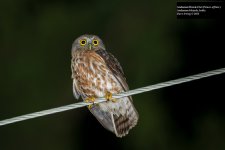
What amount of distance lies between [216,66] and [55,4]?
4.47 m

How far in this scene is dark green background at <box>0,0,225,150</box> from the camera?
34.7 feet

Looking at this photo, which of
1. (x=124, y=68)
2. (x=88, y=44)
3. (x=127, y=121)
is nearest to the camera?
(x=127, y=121)

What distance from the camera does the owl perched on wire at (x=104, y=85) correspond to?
18.5 ft

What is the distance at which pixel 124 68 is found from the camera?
10.8 meters

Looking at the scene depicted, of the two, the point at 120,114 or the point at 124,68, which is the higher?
the point at 124,68

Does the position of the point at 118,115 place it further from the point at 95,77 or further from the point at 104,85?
the point at 95,77

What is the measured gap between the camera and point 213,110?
11.9 metres

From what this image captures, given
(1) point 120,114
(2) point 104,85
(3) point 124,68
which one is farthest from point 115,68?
(3) point 124,68

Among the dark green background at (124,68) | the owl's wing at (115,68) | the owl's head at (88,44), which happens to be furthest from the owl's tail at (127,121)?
the dark green background at (124,68)

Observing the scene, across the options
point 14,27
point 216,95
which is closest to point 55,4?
point 14,27

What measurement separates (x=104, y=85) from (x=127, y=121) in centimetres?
52

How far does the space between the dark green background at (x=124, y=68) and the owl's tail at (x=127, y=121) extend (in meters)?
4.24

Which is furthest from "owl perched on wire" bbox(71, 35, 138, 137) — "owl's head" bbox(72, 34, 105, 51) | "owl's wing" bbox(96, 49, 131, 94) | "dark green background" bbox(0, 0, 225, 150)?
"dark green background" bbox(0, 0, 225, 150)

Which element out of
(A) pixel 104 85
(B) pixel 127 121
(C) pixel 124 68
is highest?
(C) pixel 124 68
